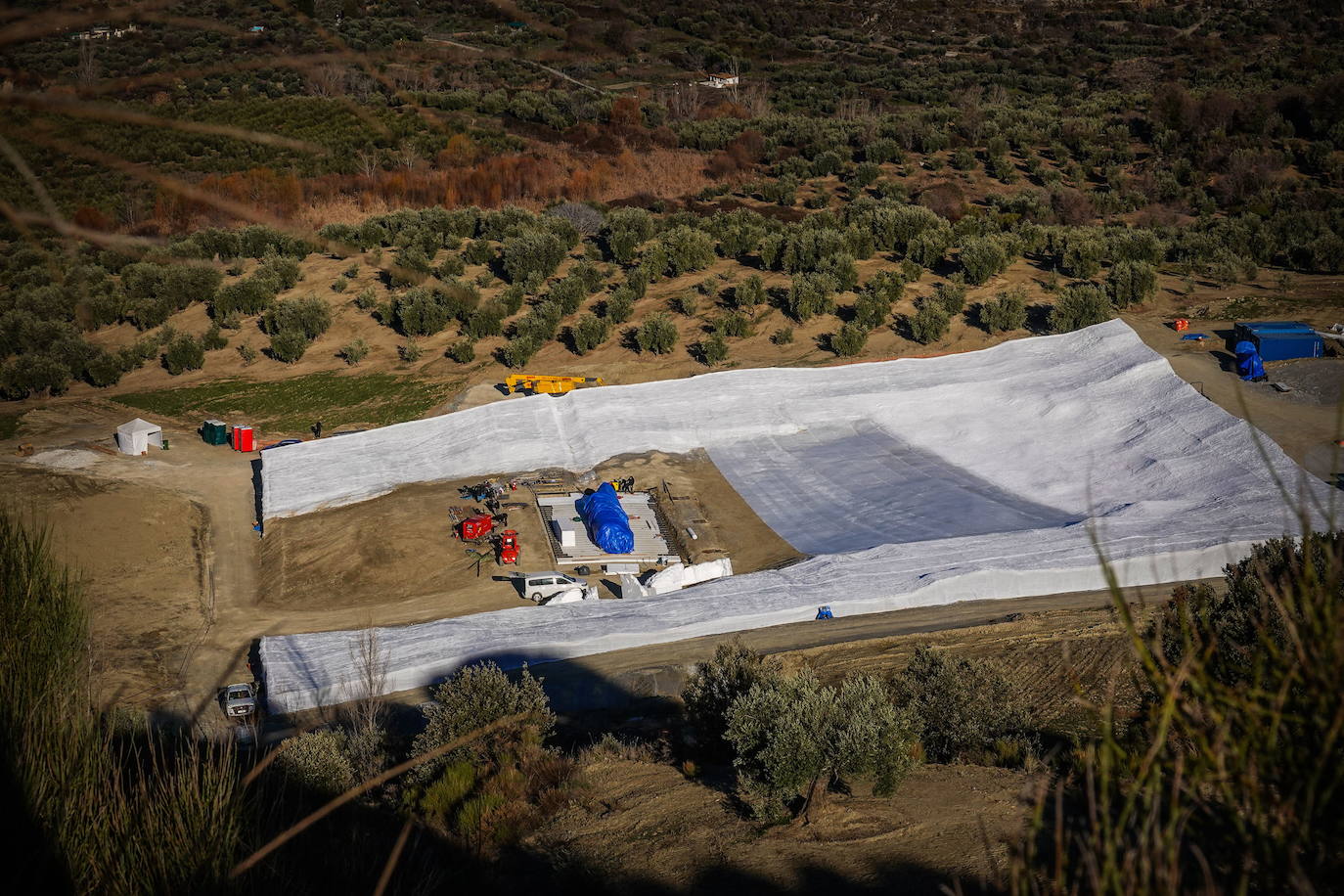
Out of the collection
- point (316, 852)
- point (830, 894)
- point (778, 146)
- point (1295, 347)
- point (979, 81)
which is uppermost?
point (979, 81)

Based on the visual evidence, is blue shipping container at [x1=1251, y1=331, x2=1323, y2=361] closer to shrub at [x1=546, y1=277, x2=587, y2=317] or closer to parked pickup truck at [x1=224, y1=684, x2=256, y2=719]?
shrub at [x1=546, y1=277, x2=587, y2=317]

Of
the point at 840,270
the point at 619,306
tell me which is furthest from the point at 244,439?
the point at 840,270

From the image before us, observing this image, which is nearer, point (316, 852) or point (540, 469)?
point (316, 852)

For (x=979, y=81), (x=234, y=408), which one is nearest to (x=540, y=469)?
(x=234, y=408)

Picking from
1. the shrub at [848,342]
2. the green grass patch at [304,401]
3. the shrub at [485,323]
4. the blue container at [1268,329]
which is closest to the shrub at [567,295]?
the shrub at [485,323]

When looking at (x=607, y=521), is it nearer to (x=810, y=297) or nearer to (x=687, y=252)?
(x=810, y=297)

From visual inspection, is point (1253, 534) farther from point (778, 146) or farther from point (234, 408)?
point (778, 146)

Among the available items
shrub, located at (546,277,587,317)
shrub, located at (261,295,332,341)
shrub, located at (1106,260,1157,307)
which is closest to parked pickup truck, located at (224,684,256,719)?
shrub, located at (261,295,332,341)
